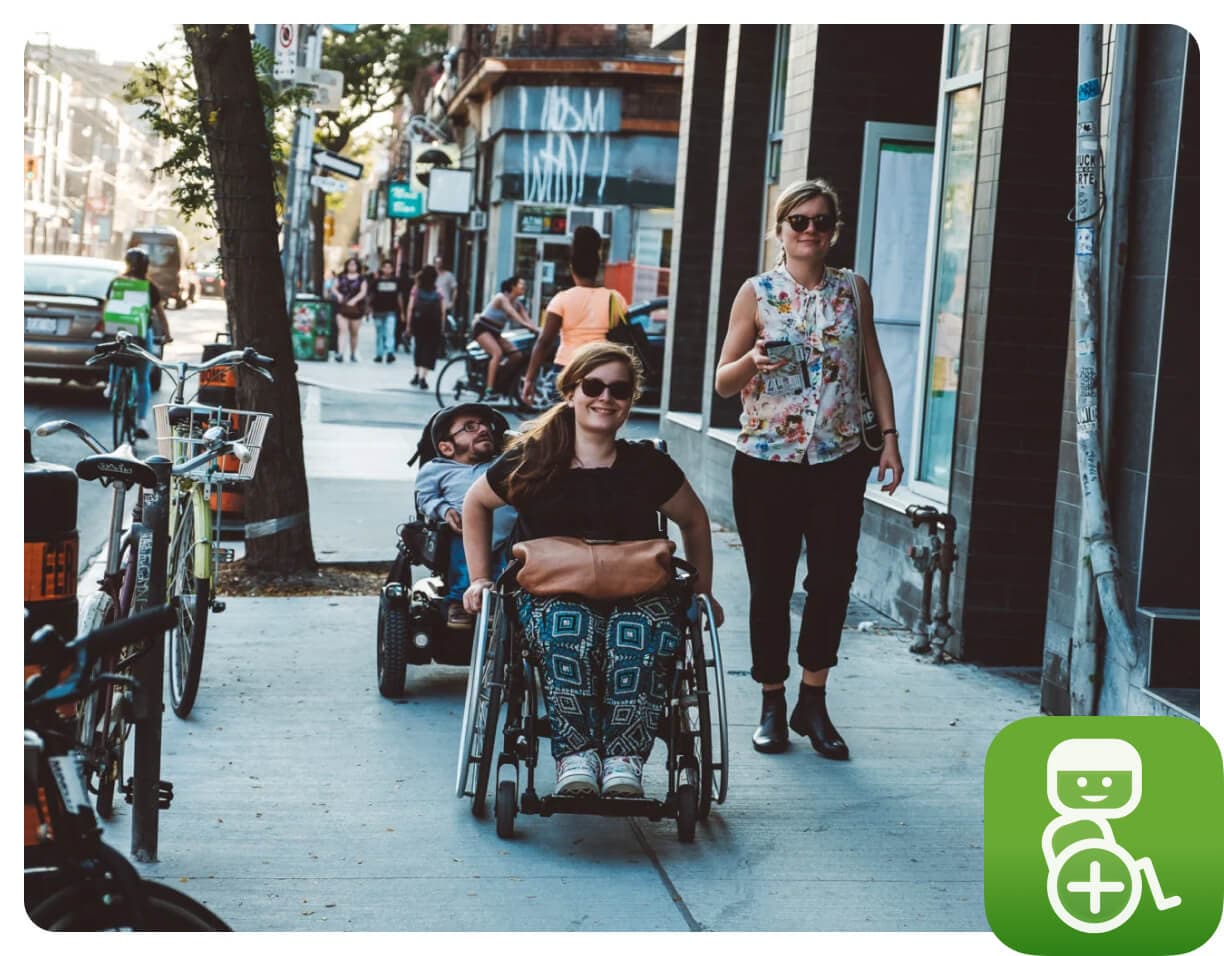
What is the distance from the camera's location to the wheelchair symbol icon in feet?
13.2

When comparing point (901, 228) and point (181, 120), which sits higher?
point (181, 120)

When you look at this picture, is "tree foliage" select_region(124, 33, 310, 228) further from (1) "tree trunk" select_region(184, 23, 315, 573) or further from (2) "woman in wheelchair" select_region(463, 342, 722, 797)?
(2) "woman in wheelchair" select_region(463, 342, 722, 797)

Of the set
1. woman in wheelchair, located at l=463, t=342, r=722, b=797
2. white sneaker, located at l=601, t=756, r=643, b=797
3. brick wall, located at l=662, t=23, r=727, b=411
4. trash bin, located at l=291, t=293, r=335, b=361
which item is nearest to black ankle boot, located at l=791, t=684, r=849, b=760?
woman in wheelchair, located at l=463, t=342, r=722, b=797

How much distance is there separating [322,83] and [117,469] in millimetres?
15990

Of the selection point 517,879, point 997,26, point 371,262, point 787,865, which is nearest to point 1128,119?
point 997,26

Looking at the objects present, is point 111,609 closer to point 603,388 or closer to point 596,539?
point 596,539

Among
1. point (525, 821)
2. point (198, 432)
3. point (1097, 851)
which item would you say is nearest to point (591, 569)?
point (525, 821)

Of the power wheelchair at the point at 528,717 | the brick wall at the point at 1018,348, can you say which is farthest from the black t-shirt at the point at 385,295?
the power wheelchair at the point at 528,717

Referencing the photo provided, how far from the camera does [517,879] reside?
14.9 feet

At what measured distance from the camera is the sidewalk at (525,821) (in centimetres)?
437

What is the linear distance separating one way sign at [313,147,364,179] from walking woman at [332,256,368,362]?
554 cm

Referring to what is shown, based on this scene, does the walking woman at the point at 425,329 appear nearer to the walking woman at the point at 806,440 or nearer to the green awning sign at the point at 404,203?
the walking woman at the point at 806,440

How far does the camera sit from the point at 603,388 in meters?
5.02

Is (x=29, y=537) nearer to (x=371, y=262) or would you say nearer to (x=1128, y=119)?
(x=1128, y=119)
